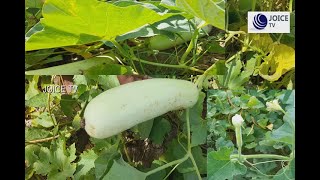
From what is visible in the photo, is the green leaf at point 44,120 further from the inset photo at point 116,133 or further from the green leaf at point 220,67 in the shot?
the green leaf at point 220,67

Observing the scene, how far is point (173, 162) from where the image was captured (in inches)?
81.4

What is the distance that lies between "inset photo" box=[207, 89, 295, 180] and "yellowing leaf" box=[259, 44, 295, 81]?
0.05 meters

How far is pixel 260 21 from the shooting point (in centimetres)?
206

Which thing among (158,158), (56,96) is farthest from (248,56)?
(56,96)

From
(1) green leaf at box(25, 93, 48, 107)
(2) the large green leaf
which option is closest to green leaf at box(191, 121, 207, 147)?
(2) the large green leaf

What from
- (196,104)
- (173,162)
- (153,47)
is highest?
(153,47)

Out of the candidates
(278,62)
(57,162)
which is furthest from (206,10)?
(57,162)

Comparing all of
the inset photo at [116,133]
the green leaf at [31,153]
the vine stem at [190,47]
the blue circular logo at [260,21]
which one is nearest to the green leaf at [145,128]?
the inset photo at [116,133]

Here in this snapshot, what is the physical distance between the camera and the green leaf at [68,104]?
2.07 m

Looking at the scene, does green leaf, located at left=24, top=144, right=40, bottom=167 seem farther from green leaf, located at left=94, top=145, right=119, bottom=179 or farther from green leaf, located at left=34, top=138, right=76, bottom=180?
green leaf, located at left=94, top=145, right=119, bottom=179

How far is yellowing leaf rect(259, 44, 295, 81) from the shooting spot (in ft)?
6.77

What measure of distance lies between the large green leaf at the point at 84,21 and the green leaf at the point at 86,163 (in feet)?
1.07

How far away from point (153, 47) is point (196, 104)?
8.3 inches

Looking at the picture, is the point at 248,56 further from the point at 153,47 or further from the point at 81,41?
the point at 81,41
